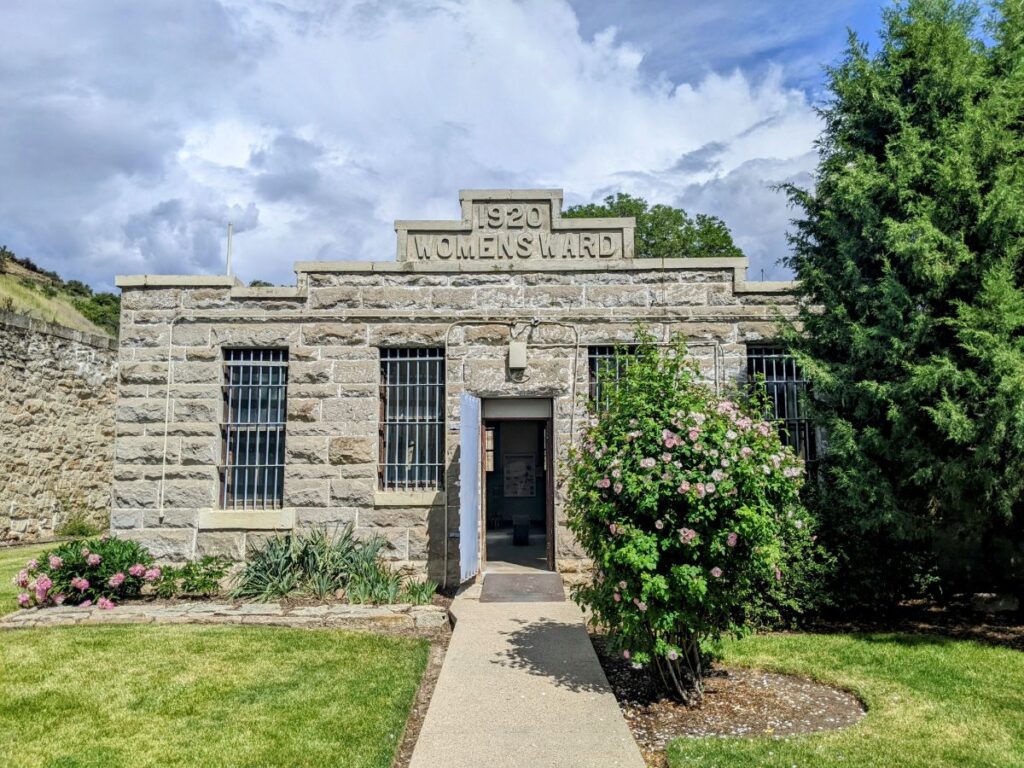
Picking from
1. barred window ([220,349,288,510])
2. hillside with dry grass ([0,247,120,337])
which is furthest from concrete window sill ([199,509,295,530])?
hillside with dry grass ([0,247,120,337])

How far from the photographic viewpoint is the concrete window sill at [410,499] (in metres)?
9.57

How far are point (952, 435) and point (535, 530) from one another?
9168 millimetres

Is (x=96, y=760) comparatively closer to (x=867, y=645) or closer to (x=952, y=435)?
(x=867, y=645)

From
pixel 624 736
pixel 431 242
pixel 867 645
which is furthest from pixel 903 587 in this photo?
pixel 431 242

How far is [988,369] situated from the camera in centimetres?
691

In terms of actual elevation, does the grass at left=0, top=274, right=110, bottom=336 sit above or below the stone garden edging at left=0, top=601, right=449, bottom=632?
above

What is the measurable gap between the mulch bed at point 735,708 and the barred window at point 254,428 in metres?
5.61

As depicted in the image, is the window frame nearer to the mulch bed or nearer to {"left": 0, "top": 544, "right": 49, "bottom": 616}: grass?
the mulch bed

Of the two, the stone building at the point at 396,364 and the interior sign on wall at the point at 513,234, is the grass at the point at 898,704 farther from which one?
the interior sign on wall at the point at 513,234

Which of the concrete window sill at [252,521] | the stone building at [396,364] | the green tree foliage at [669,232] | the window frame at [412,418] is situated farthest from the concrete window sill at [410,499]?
the green tree foliage at [669,232]

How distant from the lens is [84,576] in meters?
8.63

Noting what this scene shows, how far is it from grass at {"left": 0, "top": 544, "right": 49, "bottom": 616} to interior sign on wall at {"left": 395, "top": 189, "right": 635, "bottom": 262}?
6463mm

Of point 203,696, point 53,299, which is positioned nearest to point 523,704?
point 203,696

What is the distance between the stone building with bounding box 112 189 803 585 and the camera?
9609 mm
